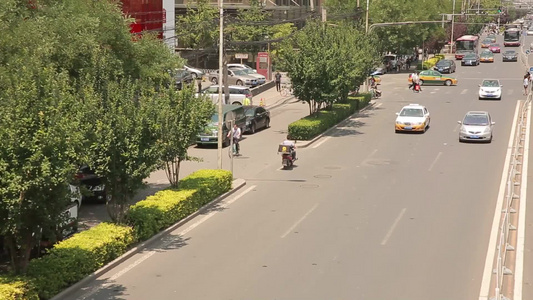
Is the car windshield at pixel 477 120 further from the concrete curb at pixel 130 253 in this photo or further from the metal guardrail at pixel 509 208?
the concrete curb at pixel 130 253

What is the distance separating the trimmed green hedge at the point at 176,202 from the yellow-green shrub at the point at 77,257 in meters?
0.84

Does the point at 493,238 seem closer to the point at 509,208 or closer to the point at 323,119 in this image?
the point at 509,208

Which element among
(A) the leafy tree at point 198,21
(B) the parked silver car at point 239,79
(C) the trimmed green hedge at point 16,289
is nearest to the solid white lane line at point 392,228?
(C) the trimmed green hedge at point 16,289

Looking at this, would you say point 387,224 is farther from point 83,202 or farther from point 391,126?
point 391,126

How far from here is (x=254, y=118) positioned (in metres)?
40.2

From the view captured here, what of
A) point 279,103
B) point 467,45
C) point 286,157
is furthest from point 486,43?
point 286,157

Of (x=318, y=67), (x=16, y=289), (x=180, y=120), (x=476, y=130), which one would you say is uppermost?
(x=318, y=67)

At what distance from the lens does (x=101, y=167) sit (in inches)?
723

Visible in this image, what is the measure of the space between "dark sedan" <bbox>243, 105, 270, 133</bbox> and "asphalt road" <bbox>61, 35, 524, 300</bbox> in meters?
3.66

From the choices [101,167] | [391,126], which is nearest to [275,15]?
[391,126]

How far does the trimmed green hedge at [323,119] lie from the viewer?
121ft

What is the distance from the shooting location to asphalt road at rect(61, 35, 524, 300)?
645 inches

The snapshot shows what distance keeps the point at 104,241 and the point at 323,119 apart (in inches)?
918

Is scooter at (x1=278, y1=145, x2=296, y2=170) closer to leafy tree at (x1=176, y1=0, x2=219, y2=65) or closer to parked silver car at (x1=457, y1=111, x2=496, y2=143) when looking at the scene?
parked silver car at (x1=457, y1=111, x2=496, y2=143)
